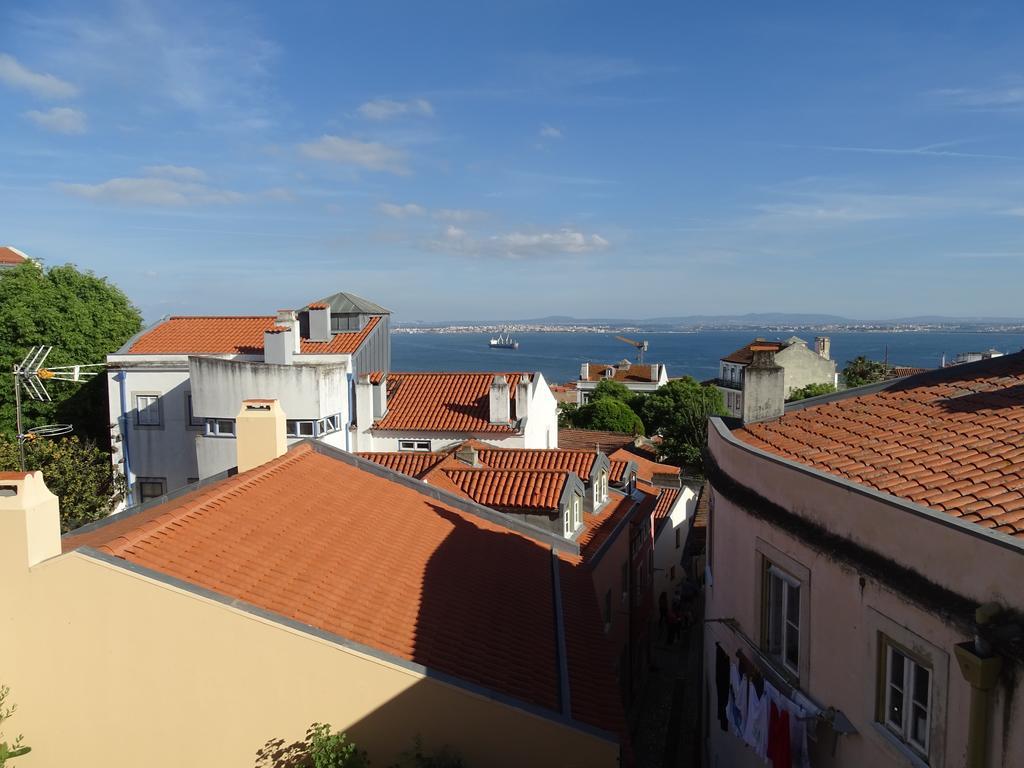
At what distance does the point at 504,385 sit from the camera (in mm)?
30156

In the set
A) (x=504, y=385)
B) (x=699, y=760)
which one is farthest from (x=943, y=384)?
(x=504, y=385)

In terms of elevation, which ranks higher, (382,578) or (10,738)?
(382,578)

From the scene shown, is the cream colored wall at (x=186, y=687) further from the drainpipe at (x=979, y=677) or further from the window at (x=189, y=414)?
the window at (x=189, y=414)

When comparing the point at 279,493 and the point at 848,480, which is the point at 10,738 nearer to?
the point at 279,493

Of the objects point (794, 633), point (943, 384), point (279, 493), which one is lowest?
point (794, 633)

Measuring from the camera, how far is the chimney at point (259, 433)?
577 inches

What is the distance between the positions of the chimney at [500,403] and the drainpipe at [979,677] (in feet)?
80.4

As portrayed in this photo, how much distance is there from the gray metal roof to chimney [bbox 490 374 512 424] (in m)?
7.90

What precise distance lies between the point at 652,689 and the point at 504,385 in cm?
1310

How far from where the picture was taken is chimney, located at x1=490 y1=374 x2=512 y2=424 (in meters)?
30.1

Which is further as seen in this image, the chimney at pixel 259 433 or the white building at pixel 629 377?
the white building at pixel 629 377

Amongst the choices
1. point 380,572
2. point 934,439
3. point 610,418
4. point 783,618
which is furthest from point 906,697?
point 610,418

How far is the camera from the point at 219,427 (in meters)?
26.0

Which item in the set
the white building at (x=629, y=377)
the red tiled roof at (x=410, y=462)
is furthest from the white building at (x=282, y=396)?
the white building at (x=629, y=377)
